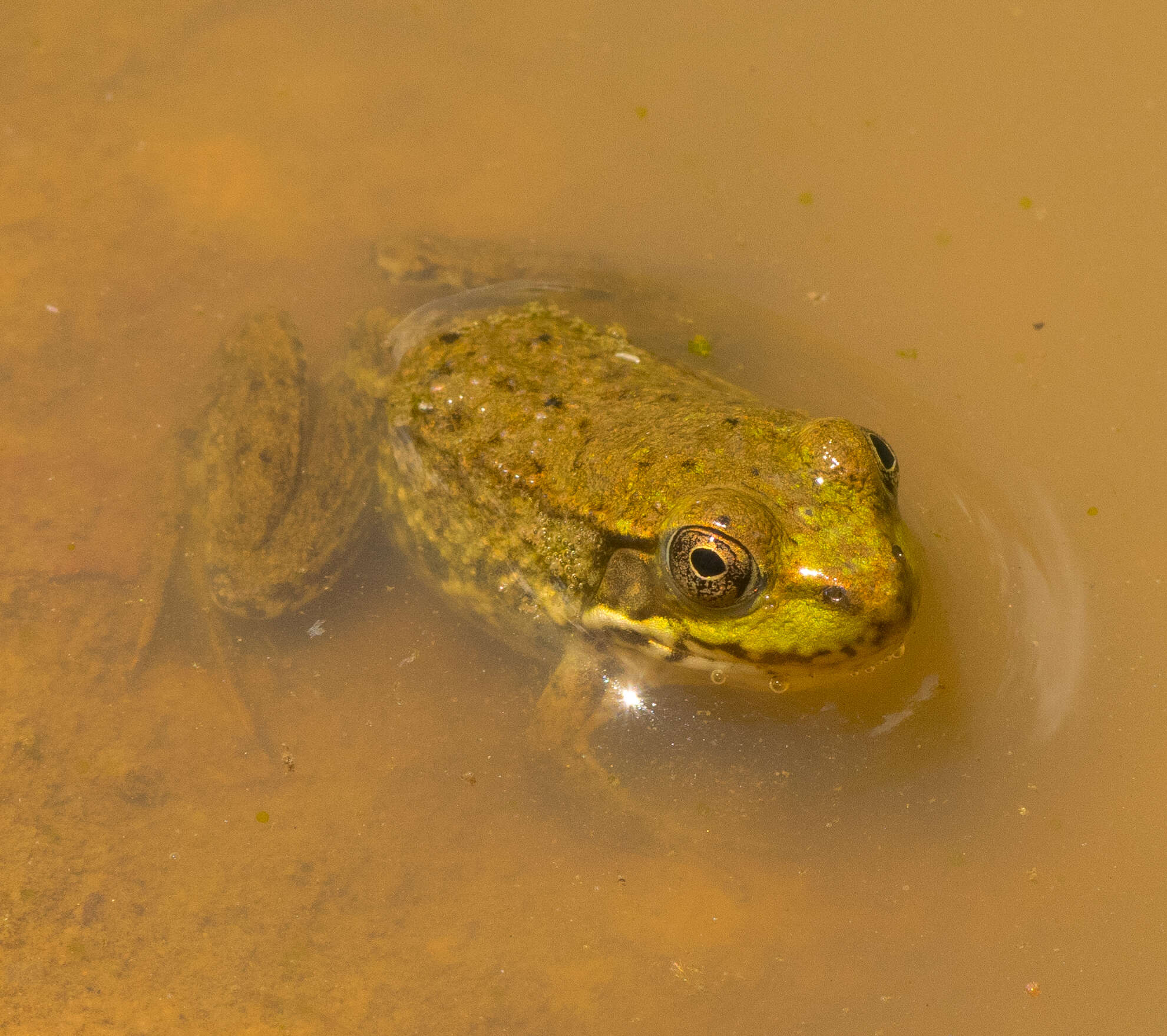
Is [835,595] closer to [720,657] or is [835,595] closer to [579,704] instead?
[720,657]

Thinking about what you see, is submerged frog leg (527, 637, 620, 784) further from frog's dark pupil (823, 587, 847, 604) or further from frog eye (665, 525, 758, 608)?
frog's dark pupil (823, 587, 847, 604)

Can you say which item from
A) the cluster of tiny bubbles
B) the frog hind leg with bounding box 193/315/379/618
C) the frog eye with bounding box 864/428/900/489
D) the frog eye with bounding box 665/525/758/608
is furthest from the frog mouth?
the frog hind leg with bounding box 193/315/379/618

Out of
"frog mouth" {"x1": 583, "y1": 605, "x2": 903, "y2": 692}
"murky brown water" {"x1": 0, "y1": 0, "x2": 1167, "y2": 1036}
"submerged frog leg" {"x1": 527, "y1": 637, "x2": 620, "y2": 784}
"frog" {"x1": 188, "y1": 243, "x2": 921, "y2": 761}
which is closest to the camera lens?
"frog" {"x1": 188, "y1": 243, "x2": 921, "y2": 761}

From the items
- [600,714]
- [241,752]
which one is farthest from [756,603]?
[241,752]

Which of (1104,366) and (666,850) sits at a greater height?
(1104,366)

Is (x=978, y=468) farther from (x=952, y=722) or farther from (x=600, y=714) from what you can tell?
(x=600, y=714)

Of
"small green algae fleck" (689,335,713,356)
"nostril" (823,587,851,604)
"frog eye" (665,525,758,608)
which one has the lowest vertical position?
"frog eye" (665,525,758,608)
